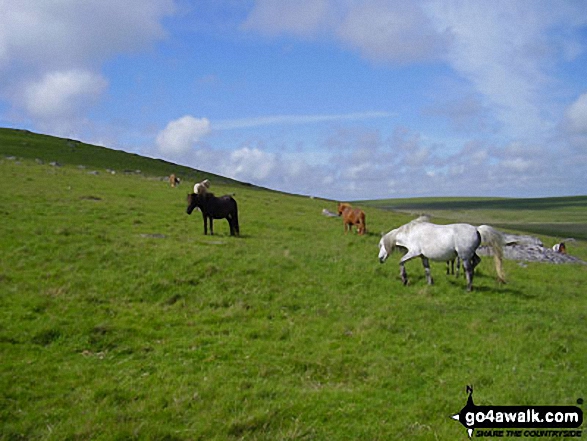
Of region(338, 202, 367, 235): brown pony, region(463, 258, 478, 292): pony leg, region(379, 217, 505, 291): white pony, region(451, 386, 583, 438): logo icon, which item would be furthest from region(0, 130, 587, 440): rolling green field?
region(338, 202, 367, 235): brown pony

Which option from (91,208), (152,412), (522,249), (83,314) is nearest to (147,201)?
(91,208)

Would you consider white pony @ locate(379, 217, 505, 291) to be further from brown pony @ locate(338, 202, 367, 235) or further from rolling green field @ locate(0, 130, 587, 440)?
brown pony @ locate(338, 202, 367, 235)

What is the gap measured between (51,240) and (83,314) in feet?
24.8

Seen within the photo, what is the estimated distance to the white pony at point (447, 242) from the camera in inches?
623

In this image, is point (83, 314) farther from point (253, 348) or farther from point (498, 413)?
point (498, 413)

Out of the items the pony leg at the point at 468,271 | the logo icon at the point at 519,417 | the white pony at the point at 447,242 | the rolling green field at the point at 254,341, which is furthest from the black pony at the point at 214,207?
the logo icon at the point at 519,417

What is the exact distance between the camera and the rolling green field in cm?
781

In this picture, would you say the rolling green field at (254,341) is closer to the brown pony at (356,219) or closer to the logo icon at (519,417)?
the logo icon at (519,417)

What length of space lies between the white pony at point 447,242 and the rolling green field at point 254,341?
1.00 metres

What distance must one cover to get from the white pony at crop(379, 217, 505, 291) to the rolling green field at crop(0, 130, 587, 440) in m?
1.00

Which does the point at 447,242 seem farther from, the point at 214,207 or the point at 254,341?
the point at 214,207

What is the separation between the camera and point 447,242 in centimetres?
1591

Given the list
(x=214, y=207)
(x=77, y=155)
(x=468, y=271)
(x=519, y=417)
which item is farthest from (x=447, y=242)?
(x=77, y=155)

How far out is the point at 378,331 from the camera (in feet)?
39.8
